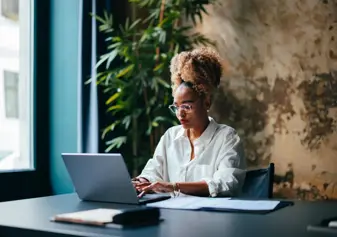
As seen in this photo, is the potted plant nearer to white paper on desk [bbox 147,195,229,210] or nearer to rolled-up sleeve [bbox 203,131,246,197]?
rolled-up sleeve [bbox 203,131,246,197]

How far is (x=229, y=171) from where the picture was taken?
214cm

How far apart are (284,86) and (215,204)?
1.73 metres

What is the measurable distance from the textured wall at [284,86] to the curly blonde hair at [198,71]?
91 cm

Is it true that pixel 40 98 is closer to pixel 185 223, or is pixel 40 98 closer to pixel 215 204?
pixel 215 204

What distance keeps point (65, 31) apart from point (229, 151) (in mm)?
1540

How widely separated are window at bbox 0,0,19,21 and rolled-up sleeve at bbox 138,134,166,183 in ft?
4.32

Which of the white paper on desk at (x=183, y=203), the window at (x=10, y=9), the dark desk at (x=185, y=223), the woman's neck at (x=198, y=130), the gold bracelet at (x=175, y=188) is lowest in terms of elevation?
the dark desk at (x=185, y=223)

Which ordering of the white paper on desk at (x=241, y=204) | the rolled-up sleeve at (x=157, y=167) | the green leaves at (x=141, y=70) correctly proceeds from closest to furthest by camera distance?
the white paper on desk at (x=241, y=204) < the rolled-up sleeve at (x=157, y=167) < the green leaves at (x=141, y=70)

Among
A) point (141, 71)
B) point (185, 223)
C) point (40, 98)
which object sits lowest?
point (185, 223)

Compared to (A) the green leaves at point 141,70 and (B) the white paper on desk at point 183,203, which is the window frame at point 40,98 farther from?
(B) the white paper on desk at point 183,203

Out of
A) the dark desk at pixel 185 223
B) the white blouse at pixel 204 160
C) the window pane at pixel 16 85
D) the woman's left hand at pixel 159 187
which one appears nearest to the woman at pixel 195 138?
the white blouse at pixel 204 160

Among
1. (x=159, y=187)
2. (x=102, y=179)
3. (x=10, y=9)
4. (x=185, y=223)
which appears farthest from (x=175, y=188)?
(x=10, y=9)

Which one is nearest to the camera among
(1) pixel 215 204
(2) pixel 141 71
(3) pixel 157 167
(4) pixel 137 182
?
(1) pixel 215 204

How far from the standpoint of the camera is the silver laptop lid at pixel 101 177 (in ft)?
5.74
